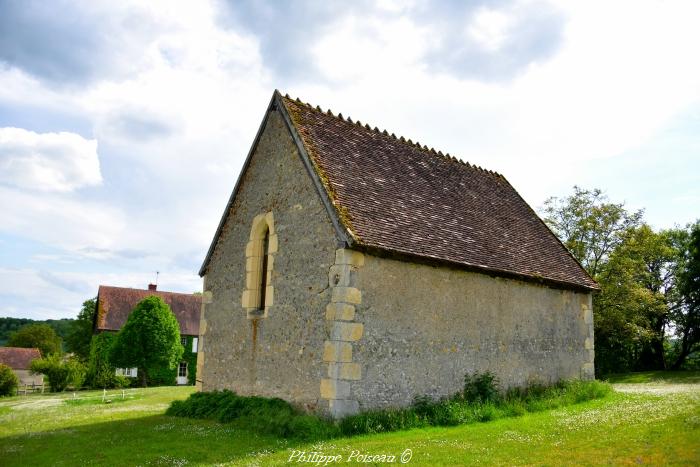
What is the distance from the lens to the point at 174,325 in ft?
132

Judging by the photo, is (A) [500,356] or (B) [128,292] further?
(B) [128,292]

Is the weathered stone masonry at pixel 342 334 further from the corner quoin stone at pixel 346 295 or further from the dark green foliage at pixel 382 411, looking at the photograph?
the dark green foliage at pixel 382 411

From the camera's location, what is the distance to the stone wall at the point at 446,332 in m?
12.0

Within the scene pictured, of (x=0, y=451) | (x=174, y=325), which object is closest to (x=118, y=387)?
(x=174, y=325)

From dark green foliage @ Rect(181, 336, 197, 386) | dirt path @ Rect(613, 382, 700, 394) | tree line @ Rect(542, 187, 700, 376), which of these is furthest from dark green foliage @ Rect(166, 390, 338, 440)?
dark green foliage @ Rect(181, 336, 197, 386)

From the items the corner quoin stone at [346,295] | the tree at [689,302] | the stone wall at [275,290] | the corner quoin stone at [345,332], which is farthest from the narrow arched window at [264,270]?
the tree at [689,302]

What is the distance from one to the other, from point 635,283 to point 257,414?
28467mm

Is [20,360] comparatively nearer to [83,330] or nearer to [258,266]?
[83,330]

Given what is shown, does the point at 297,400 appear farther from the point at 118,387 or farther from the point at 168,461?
the point at 118,387

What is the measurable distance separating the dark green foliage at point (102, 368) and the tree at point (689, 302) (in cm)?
3848

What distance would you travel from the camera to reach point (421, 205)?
15.0 metres

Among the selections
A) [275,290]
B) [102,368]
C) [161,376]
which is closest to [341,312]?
[275,290]

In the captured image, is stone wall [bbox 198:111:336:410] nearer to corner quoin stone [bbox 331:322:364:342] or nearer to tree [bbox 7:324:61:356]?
corner quoin stone [bbox 331:322:364:342]

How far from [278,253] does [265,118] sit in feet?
12.8
